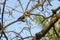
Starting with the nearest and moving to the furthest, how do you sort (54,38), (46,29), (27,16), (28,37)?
(46,29) < (27,16) < (28,37) < (54,38)

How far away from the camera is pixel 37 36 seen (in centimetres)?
261

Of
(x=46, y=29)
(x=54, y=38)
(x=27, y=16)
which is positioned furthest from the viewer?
(x=54, y=38)

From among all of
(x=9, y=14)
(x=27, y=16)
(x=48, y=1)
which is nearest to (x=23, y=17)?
(x=27, y=16)

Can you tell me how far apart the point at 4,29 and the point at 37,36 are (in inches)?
21.3

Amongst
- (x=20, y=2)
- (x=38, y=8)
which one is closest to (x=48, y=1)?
(x=38, y=8)

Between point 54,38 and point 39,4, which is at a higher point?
point 39,4

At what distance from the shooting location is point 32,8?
2.88 m

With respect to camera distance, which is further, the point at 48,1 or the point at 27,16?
the point at 48,1

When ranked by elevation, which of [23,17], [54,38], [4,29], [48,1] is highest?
[48,1]

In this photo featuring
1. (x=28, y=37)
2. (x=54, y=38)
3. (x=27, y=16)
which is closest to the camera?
(x=27, y=16)

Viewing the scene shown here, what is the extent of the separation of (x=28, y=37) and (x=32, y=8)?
0.47 m

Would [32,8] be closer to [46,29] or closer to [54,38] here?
[46,29]

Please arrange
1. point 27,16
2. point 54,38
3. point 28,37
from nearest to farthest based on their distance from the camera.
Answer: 1. point 27,16
2. point 28,37
3. point 54,38

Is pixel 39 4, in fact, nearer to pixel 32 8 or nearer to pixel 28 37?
pixel 32 8
